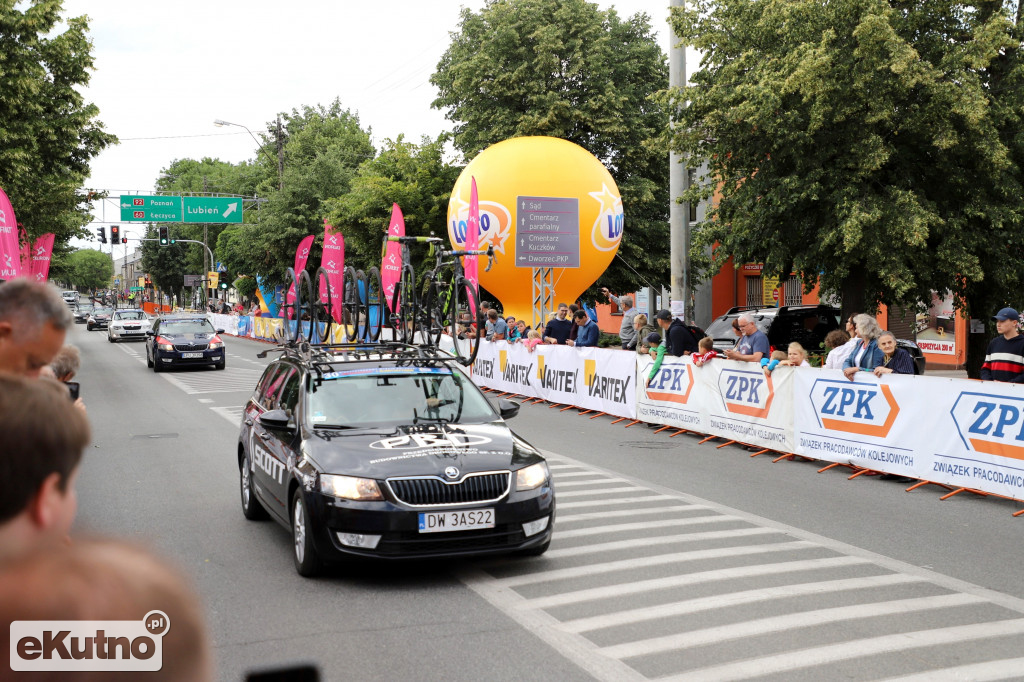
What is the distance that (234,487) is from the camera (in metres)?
10.7

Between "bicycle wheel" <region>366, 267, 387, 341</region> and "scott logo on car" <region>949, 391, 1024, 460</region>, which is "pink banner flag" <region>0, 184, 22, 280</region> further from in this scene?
"scott logo on car" <region>949, 391, 1024, 460</region>

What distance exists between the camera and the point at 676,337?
1647cm

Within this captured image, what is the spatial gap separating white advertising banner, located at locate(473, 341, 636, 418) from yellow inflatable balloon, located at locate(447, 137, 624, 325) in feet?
13.5

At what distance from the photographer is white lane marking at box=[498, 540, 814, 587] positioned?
22.3 ft

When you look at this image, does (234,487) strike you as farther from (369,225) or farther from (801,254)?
(369,225)

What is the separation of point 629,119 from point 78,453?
109ft

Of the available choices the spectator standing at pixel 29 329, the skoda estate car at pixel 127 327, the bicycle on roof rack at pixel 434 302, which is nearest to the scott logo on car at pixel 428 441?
the spectator standing at pixel 29 329

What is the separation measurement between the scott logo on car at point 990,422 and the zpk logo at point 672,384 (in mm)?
5024

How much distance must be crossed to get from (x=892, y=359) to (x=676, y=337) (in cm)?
540

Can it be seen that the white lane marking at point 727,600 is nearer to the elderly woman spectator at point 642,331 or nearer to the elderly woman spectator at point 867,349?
the elderly woman spectator at point 867,349

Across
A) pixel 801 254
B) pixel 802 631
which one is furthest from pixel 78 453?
pixel 801 254

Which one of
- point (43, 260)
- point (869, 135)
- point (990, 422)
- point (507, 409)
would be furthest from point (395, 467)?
point (43, 260)

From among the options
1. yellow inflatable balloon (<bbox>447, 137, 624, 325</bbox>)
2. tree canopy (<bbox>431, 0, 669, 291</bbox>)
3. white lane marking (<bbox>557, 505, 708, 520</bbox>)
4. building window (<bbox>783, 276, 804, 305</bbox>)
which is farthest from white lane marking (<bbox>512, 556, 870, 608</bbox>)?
building window (<bbox>783, 276, 804, 305</bbox>)

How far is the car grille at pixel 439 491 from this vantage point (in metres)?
6.55
